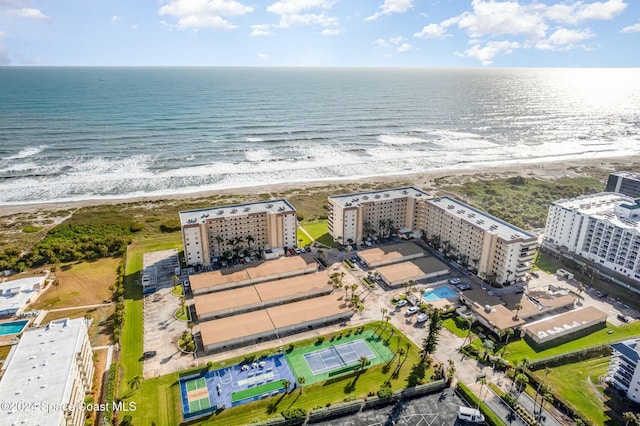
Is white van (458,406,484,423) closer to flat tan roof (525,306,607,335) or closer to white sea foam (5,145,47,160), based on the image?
flat tan roof (525,306,607,335)

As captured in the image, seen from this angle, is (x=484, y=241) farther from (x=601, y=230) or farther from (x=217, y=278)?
(x=217, y=278)

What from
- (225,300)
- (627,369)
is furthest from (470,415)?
(225,300)

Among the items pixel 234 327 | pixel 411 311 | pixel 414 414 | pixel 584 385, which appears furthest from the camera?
pixel 411 311

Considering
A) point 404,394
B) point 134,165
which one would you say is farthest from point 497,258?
point 134,165

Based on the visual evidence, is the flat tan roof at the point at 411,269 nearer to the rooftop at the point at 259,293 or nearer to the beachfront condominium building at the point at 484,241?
the beachfront condominium building at the point at 484,241

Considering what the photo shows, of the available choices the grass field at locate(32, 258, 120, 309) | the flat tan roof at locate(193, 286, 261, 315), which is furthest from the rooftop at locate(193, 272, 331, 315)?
the grass field at locate(32, 258, 120, 309)

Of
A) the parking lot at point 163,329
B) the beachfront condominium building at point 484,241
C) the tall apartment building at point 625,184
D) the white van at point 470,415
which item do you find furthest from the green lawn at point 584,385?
the tall apartment building at point 625,184

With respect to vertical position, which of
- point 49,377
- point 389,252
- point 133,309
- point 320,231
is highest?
point 49,377
